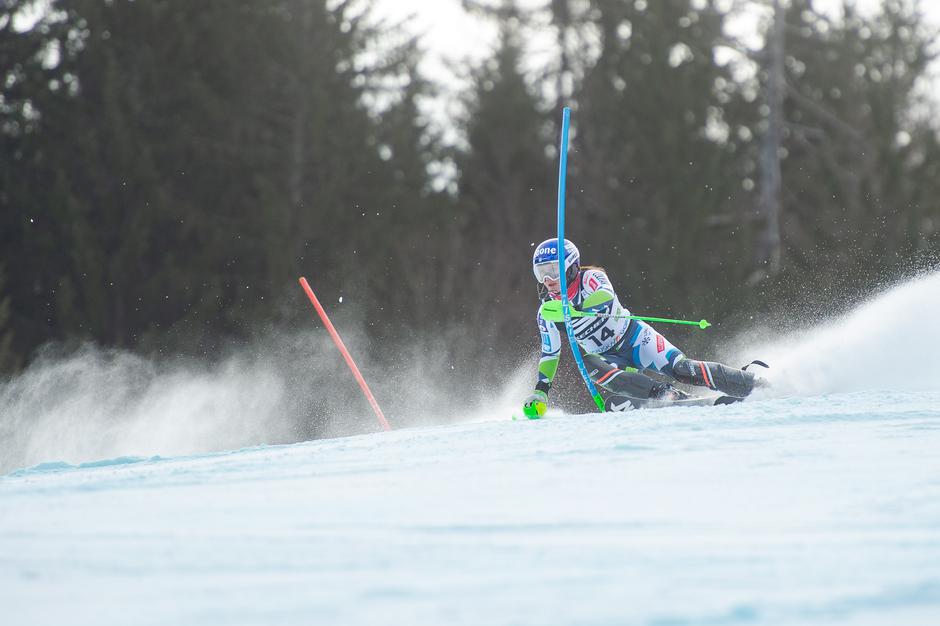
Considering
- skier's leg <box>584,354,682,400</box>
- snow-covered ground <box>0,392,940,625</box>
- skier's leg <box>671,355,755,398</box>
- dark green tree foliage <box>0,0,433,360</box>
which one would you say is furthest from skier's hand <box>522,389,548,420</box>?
dark green tree foliage <box>0,0,433,360</box>

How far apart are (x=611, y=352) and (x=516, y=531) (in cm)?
540

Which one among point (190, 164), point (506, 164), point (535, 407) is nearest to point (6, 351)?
point (190, 164)

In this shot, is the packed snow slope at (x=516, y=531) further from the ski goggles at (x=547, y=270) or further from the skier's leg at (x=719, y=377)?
the ski goggles at (x=547, y=270)

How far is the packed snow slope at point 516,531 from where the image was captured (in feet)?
11.8

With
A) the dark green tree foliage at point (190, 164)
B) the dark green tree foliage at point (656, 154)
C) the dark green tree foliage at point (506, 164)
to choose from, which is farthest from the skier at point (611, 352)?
the dark green tree foliage at point (506, 164)

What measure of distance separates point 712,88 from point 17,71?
13708 mm

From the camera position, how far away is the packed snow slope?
11.8 ft

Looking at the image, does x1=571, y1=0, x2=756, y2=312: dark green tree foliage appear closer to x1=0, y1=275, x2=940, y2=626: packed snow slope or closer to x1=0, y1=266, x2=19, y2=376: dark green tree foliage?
x1=0, y1=266, x2=19, y2=376: dark green tree foliage

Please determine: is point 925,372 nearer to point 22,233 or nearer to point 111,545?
point 111,545

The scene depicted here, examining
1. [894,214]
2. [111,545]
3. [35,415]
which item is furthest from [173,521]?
[894,214]

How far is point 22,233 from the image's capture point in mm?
22297

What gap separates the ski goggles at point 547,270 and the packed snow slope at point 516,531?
2.32m

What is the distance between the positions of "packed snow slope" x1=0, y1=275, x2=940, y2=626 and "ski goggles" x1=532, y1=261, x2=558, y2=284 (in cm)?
232

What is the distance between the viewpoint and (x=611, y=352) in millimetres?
9742
